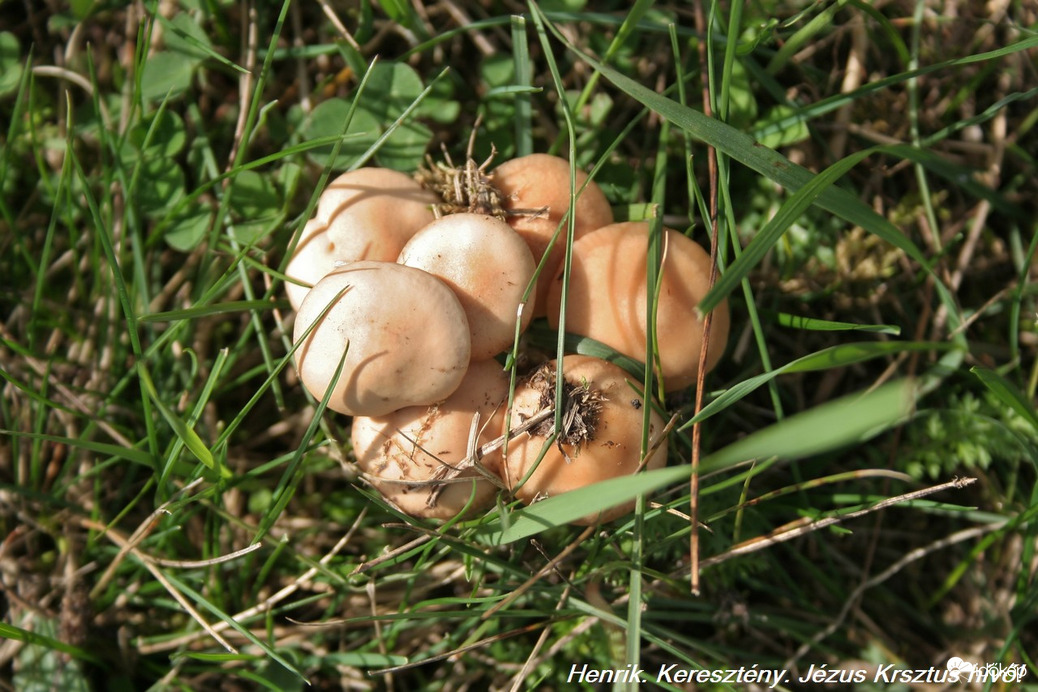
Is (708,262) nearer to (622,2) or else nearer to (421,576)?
(622,2)

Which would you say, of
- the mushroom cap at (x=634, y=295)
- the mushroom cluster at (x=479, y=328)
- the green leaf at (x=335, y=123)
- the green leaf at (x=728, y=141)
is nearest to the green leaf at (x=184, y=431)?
the mushroom cluster at (x=479, y=328)

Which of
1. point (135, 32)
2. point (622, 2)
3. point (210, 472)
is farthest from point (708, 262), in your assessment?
point (135, 32)

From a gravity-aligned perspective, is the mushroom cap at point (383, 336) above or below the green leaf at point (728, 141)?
below

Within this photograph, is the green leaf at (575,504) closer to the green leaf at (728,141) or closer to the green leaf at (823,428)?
the green leaf at (823,428)

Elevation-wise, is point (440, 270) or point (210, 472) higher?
point (440, 270)

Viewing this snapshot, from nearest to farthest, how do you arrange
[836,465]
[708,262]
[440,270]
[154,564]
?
[440,270] → [708,262] → [154,564] → [836,465]

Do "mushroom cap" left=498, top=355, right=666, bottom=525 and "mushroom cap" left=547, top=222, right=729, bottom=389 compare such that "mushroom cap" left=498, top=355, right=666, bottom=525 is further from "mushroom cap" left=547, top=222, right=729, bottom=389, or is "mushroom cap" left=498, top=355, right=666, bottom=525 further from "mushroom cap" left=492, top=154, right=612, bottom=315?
"mushroom cap" left=492, top=154, right=612, bottom=315

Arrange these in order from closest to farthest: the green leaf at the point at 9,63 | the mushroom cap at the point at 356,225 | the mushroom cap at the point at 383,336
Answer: the mushroom cap at the point at 383,336
the mushroom cap at the point at 356,225
the green leaf at the point at 9,63
